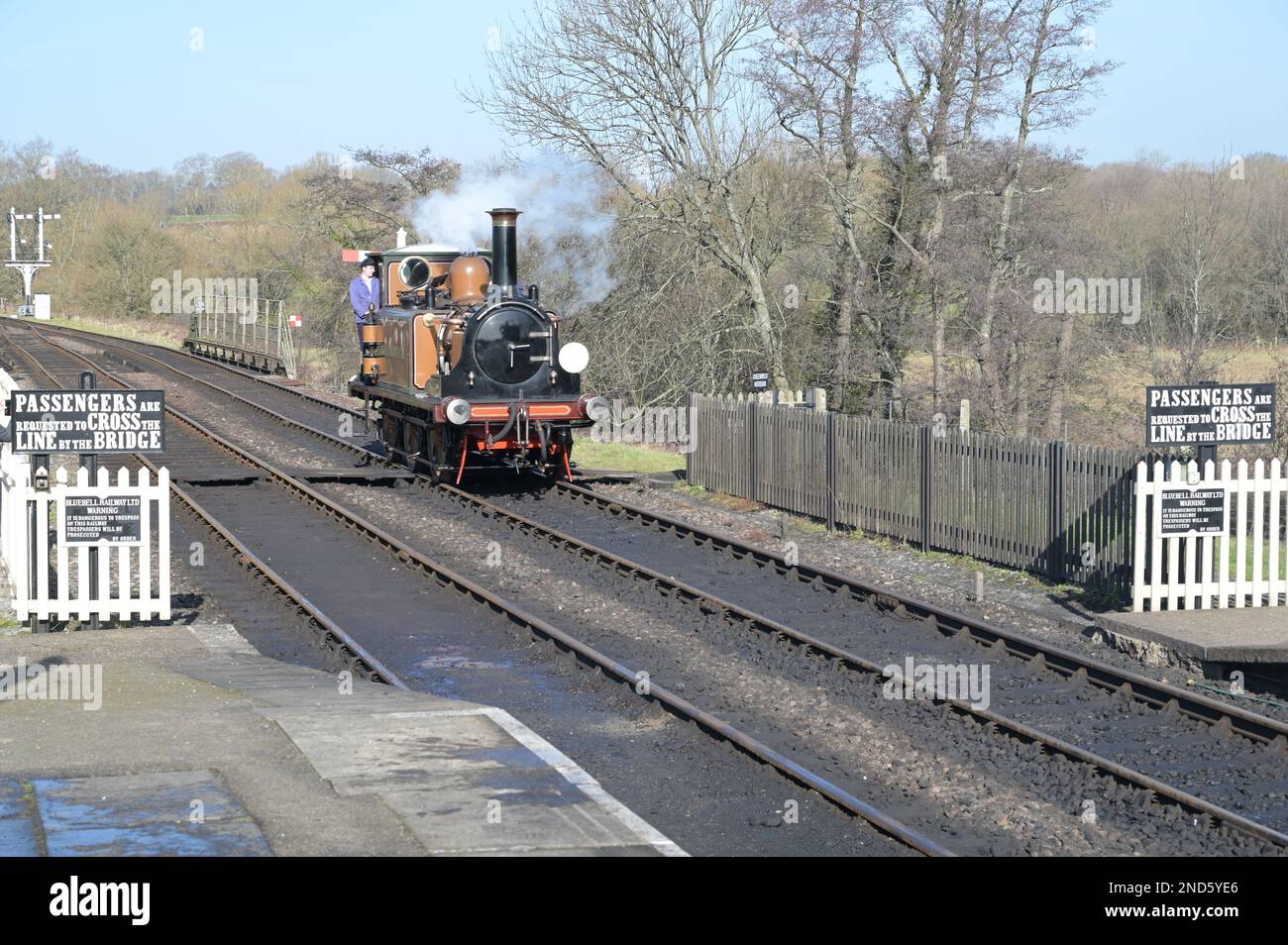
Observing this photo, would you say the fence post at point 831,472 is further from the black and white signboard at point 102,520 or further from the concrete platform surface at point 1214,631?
the black and white signboard at point 102,520

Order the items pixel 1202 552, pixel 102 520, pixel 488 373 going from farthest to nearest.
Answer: pixel 488 373 → pixel 1202 552 → pixel 102 520

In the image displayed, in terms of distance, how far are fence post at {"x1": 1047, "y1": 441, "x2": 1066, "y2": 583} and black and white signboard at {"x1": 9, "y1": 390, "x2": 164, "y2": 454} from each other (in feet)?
28.4

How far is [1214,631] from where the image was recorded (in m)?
11.3

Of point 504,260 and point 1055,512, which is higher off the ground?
point 504,260

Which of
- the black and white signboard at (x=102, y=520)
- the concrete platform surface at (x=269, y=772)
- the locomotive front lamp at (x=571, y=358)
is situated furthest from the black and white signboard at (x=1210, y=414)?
the locomotive front lamp at (x=571, y=358)

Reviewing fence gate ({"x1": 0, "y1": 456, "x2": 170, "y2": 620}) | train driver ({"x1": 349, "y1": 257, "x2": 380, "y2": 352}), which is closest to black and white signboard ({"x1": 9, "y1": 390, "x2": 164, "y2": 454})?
fence gate ({"x1": 0, "y1": 456, "x2": 170, "y2": 620})

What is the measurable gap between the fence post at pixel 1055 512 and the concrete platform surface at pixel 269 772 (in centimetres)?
723

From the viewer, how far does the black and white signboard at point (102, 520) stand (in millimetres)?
11352

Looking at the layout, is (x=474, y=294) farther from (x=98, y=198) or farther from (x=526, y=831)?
(x=98, y=198)

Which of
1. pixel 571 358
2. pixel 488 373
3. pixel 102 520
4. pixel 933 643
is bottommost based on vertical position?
pixel 933 643

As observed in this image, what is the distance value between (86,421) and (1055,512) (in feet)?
30.4

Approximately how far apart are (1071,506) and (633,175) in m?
17.0

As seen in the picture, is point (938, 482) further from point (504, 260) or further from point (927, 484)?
point (504, 260)

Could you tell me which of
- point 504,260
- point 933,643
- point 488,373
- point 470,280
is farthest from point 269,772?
point 470,280
